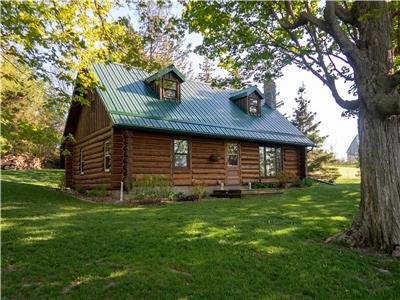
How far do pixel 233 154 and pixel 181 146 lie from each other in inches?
137

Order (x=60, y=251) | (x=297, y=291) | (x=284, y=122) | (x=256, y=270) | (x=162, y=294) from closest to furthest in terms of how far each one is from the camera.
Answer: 1. (x=162, y=294)
2. (x=297, y=291)
3. (x=256, y=270)
4. (x=60, y=251)
5. (x=284, y=122)

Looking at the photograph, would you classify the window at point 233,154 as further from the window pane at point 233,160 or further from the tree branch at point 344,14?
the tree branch at point 344,14

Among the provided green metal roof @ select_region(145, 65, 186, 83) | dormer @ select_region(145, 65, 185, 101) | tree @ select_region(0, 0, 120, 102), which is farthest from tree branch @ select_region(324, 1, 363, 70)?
dormer @ select_region(145, 65, 185, 101)

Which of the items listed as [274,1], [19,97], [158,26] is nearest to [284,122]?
[274,1]

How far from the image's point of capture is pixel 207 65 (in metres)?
37.3

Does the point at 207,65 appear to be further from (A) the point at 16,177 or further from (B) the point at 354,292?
(B) the point at 354,292

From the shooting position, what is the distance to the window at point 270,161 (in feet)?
63.0

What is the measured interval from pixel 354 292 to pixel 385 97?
374 cm

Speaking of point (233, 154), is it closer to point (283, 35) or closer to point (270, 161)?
point (270, 161)

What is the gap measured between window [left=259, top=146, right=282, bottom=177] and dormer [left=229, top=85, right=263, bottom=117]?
2.57 metres

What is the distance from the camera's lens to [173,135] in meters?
15.3

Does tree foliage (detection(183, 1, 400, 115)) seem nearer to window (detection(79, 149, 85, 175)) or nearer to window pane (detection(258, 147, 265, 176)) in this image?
window pane (detection(258, 147, 265, 176))

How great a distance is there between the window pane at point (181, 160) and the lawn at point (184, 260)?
6941 millimetres

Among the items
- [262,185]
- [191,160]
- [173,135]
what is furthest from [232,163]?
[173,135]
